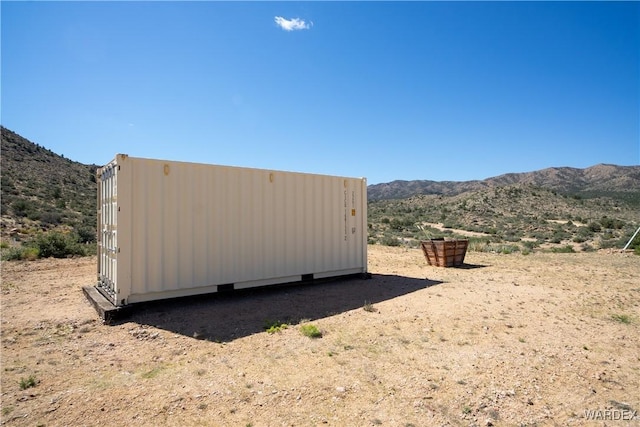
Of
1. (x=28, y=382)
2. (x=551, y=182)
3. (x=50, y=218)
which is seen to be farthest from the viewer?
(x=551, y=182)

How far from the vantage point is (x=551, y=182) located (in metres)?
111

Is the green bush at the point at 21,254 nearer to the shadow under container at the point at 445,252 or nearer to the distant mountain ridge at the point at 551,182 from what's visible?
the shadow under container at the point at 445,252

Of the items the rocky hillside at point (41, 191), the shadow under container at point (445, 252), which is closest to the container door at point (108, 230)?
the shadow under container at point (445, 252)

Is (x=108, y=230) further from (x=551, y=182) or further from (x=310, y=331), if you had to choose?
(x=551, y=182)

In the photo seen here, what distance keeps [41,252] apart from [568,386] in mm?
16205

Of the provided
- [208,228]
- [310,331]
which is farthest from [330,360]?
[208,228]

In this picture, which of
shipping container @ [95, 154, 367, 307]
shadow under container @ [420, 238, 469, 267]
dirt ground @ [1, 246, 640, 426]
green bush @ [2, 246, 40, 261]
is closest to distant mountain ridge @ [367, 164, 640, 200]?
shadow under container @ [420, 238, 469, 267]

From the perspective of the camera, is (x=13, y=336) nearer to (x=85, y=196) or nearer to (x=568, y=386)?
(x=568, y=386)

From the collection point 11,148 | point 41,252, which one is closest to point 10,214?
point 41,252

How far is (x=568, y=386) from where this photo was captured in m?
4.10

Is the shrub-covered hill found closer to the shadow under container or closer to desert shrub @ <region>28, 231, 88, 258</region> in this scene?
desert shrub @ <region>28, 231, 88, 258</region>

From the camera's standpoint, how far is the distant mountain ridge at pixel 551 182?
90438mm

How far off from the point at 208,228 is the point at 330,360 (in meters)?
4.04

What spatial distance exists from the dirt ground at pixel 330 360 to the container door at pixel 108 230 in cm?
59
